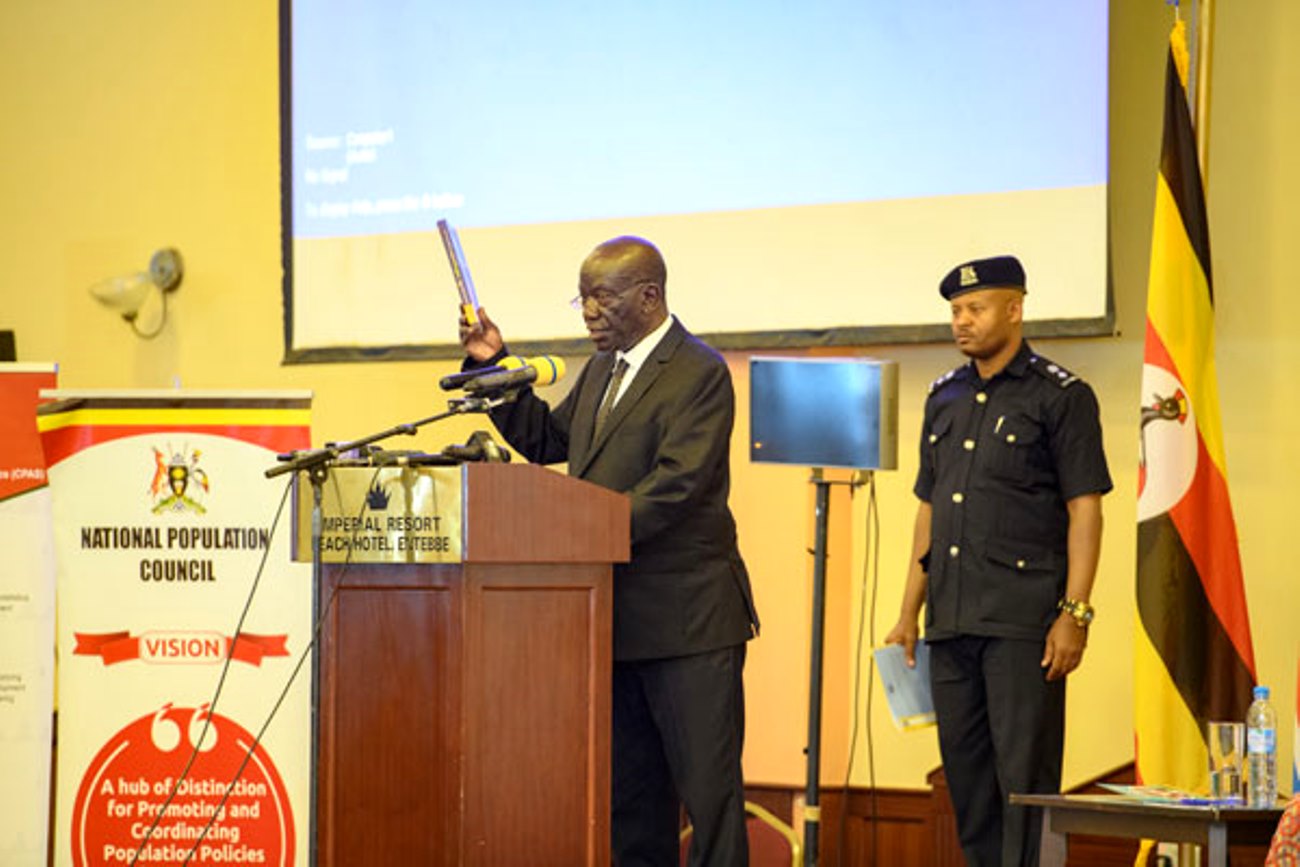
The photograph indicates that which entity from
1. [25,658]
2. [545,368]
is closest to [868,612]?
[545,368]

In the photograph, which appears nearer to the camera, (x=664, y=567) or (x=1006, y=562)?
(x=664, y=567)

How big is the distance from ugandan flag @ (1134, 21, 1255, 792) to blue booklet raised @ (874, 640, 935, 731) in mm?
557

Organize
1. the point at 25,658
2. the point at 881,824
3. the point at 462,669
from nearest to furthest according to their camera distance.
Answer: the point at 462,669 < the point at 25,658 < the point at 881,824

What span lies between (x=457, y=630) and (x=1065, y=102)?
262 centimetres

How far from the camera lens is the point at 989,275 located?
161 inches

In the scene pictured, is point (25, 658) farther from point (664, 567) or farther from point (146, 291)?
point (146, 291)

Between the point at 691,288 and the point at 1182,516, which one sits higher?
the point at 691,288

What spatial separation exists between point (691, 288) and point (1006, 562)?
1.87m

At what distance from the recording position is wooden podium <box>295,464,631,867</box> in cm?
325

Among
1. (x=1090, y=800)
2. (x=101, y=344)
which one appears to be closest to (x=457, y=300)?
(x=101, y=344)

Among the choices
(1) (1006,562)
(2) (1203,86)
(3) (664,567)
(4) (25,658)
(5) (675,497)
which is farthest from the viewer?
(2) (1203,86)

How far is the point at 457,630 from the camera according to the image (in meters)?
3.26

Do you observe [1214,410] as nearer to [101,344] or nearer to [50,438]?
[50,438]

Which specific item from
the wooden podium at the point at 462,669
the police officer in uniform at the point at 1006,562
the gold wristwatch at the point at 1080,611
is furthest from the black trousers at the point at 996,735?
the wooden podium at the point at 462,669
